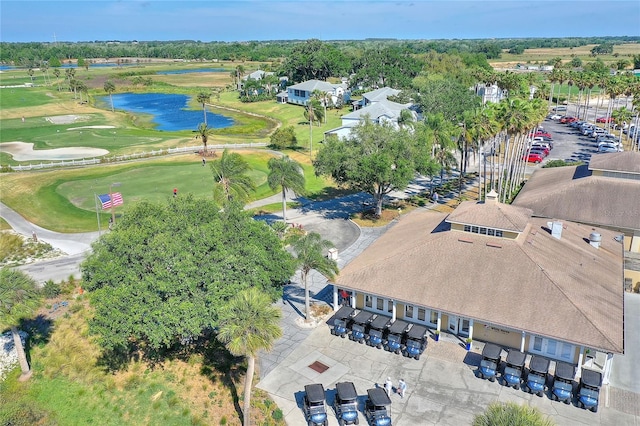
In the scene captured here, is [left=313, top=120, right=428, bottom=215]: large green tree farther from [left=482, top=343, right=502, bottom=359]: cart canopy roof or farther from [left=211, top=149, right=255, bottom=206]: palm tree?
[left=482, top=343, right=502, bottom=359]: cart canopy roof

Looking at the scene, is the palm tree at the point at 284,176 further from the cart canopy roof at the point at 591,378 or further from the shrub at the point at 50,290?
the cart canopy roof at the point at 591,378

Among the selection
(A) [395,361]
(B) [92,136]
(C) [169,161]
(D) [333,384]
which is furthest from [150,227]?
(B) [92,136]

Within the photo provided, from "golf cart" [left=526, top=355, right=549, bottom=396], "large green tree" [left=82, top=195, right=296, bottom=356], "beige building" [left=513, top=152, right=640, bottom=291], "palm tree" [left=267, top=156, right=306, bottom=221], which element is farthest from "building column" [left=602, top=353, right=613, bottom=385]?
"palm tree" [left=267, top=156, right=306, bottom=221]

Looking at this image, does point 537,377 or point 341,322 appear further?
point 341,322

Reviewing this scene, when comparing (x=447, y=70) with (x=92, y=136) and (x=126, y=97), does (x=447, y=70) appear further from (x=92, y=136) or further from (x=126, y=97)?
(x=126, y=97)

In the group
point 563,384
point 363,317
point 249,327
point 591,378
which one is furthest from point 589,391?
point 249,327

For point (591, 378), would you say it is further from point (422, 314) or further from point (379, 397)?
point (379, 397)
